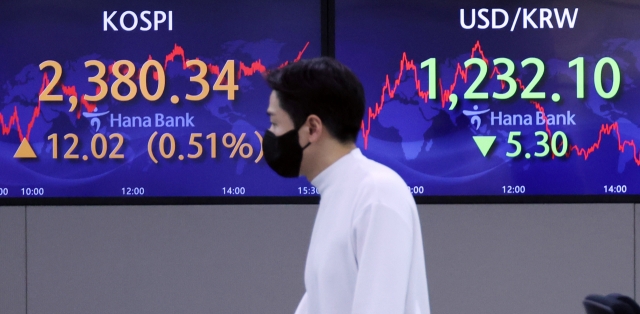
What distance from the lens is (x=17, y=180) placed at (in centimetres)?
389

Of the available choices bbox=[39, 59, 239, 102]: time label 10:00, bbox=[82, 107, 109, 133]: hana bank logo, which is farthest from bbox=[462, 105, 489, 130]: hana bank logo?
Answer: bbox=[82, 107, 109, 133]: hana bank logo

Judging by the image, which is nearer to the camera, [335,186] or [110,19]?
[335,186]

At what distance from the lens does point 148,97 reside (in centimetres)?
386

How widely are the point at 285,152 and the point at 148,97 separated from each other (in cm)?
219

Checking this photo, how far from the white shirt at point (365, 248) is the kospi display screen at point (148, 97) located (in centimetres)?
219

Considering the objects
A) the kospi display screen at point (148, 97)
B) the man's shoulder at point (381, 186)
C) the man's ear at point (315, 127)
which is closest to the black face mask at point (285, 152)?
the man's ear at point (315, 127)

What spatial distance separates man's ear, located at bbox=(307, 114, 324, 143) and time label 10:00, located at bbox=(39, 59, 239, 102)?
2.17 metres

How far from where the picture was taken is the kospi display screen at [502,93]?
379 cm

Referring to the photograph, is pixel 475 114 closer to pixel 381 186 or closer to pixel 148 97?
pixel 148 97

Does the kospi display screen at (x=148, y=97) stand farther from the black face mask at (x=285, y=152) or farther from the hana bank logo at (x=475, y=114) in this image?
the black face mask at (x=285, y=152)

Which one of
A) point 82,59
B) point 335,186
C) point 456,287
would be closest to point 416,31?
point 456,287

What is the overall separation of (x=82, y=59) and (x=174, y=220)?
85cm

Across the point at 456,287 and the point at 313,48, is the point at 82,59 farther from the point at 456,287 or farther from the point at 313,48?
the point at 456,287

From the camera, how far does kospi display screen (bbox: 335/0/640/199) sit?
379 centimetres
